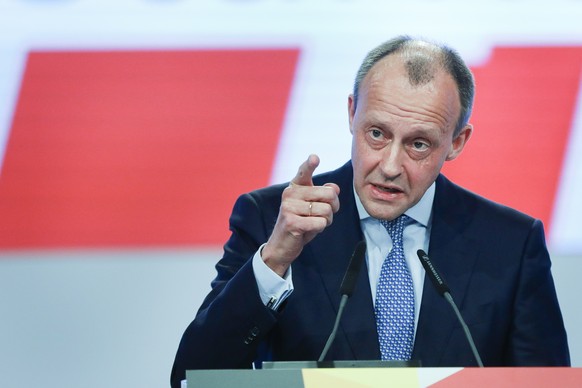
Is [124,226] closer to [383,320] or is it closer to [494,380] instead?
[383,320]

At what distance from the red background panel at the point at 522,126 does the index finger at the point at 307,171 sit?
4.54ft

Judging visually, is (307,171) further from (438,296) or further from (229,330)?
(438,296)

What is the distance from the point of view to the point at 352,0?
11.0 feet

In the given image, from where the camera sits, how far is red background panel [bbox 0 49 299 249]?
127 inches

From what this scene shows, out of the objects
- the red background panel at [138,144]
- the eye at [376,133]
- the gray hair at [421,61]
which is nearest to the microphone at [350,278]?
the eye at [376,133]

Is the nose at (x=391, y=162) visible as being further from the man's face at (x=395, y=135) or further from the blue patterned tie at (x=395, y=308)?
the blue patterned tie at (x=395, y=308)

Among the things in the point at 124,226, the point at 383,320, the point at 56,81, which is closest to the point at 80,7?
the point at 56,81

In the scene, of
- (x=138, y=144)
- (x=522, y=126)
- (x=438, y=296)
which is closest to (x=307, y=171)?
(x=438, y=296)

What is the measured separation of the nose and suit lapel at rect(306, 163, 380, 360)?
0.70 feet

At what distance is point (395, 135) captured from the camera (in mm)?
2383

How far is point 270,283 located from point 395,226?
20.6 inches

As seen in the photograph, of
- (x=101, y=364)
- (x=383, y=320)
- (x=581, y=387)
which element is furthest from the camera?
(x=101, y=364)

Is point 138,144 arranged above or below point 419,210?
above

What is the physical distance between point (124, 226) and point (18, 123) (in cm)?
A: 51
